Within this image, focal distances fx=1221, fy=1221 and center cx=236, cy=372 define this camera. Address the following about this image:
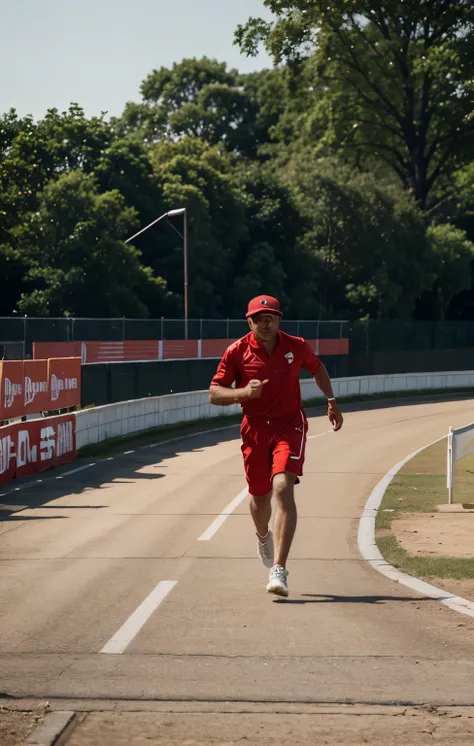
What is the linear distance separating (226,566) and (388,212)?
56.1 m

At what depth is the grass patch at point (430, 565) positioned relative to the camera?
412 inches

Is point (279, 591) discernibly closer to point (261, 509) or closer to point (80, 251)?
point (261, 509)

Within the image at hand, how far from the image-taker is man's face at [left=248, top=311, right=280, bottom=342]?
902 centimetres

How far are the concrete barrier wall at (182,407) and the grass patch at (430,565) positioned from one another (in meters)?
15.5

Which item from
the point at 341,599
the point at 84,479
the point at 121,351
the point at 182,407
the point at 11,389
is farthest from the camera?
the point at 182,407

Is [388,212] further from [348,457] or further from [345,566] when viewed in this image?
[345,566]

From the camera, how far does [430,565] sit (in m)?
10.9

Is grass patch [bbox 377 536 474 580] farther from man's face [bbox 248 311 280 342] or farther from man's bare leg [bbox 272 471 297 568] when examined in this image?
man's face [bbox 248 311 280 342]

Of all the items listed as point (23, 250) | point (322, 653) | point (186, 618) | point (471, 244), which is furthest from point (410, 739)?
point (471, 244)

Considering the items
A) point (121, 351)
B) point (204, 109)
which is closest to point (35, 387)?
point (121, 351)

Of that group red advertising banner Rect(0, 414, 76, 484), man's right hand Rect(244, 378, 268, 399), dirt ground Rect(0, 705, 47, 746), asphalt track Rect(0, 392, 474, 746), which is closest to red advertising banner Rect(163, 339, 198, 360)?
red advertising banner Rect(0, 414, 76, 484)

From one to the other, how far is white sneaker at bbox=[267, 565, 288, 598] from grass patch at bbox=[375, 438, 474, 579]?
1.89 metres

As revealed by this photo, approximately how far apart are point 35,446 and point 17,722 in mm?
16590

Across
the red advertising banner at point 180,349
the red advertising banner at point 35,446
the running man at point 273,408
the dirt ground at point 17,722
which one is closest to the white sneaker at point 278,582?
the running man at point 273,408
